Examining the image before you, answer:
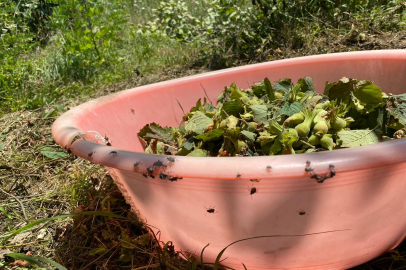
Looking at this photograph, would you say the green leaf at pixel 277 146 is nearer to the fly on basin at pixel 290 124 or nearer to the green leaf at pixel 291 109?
the fly on basin at pixel 290 124

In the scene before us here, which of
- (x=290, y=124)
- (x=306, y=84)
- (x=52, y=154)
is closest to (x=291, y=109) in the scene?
(x=290, y=124)

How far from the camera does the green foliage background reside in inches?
96.2

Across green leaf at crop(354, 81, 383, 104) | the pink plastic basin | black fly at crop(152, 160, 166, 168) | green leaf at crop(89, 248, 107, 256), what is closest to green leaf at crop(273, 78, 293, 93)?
green leaf at crop(354, 81, 383, 104)

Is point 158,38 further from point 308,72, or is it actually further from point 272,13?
point 308,72

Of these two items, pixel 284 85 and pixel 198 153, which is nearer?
pixel 198 153

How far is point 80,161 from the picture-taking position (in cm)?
162

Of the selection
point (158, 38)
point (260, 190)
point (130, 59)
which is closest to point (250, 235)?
point (260, 190)

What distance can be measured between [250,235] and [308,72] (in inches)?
35.7

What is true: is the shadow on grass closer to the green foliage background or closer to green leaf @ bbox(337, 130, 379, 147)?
green leaf @ bbox(337, 130, 379, 147)

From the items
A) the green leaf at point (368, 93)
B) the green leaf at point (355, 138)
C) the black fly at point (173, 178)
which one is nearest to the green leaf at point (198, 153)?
the black fly at point (173, 178)

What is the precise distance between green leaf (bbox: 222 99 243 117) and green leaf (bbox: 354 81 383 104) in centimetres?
33

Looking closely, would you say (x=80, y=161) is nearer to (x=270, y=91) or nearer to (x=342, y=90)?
(x=270, y=91)

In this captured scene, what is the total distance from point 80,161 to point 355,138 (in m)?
1.28

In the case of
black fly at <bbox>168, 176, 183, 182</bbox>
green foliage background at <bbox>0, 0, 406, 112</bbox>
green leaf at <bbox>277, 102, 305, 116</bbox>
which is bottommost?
green foliage background at <bbox>0, 0, 406, 112</bbox>
